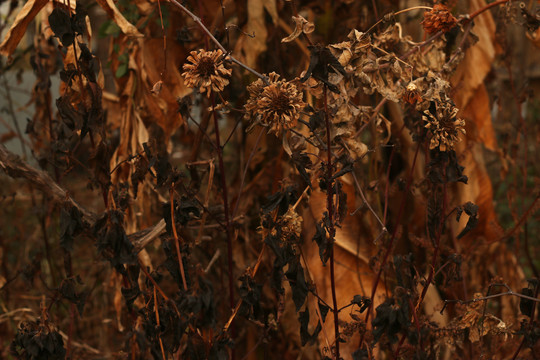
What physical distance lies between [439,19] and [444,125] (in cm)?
24

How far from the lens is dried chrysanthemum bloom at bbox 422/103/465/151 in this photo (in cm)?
93

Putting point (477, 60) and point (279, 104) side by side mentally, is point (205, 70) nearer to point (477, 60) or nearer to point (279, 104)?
point (279, 104)

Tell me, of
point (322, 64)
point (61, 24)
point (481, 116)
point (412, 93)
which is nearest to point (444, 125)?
point (412, 93)

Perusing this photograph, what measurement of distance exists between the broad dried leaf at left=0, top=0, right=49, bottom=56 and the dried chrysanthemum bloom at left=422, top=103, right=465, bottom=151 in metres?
0.64

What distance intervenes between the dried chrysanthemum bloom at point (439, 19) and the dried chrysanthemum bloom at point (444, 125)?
0.70ft

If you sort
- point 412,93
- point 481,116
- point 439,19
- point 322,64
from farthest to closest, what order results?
point 481,116 → point 439,19 → point 412,93 → point 322,64

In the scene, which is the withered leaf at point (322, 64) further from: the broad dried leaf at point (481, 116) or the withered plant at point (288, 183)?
the broad dried leaf at point (481, 116)

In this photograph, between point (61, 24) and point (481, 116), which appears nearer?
point (61, 24)

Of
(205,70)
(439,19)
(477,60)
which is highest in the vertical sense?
(477,60)

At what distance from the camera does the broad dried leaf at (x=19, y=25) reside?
96 centimetres

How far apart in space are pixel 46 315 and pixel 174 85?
74 centimetres

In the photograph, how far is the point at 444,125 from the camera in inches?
36.7

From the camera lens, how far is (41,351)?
98 centimetres

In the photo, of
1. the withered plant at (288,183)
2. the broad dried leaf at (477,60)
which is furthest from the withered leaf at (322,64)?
the broad dried leaf at (477,60)
